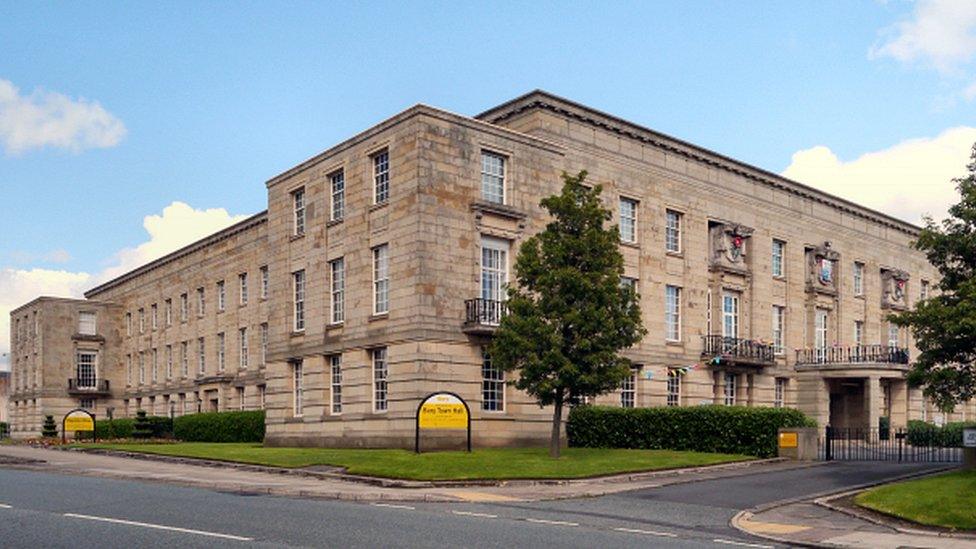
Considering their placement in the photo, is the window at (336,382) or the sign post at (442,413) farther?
the window at (336,382)

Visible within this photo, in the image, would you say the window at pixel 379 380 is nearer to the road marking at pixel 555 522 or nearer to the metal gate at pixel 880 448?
the metal gate at pixel 880 448

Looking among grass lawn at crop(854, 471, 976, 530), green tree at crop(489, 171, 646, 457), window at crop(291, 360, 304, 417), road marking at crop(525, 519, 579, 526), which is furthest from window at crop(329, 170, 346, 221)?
road marking at crop(525, 519, 579, 526)

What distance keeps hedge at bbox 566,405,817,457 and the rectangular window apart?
24.9ft

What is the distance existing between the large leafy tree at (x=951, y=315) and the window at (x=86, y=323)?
71524 millimetres

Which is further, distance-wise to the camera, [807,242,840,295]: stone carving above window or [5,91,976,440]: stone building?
[807,242,840,295]: stone carving above window

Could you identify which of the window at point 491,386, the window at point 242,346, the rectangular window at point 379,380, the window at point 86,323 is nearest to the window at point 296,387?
the rectangular window at point 379,380

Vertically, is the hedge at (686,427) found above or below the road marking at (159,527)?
below

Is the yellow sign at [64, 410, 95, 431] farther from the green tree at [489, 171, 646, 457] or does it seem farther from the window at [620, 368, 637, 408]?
the green tree at [489, 171, 646, 457]

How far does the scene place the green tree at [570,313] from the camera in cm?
3259

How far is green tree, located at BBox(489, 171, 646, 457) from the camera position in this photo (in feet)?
107

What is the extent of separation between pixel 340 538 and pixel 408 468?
13576mm

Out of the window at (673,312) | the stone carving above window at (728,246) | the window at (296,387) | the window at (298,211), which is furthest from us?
the stone carving above window at (728,246)

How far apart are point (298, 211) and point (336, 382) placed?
28.4 feet

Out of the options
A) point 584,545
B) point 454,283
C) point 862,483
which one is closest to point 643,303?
point 454,283
